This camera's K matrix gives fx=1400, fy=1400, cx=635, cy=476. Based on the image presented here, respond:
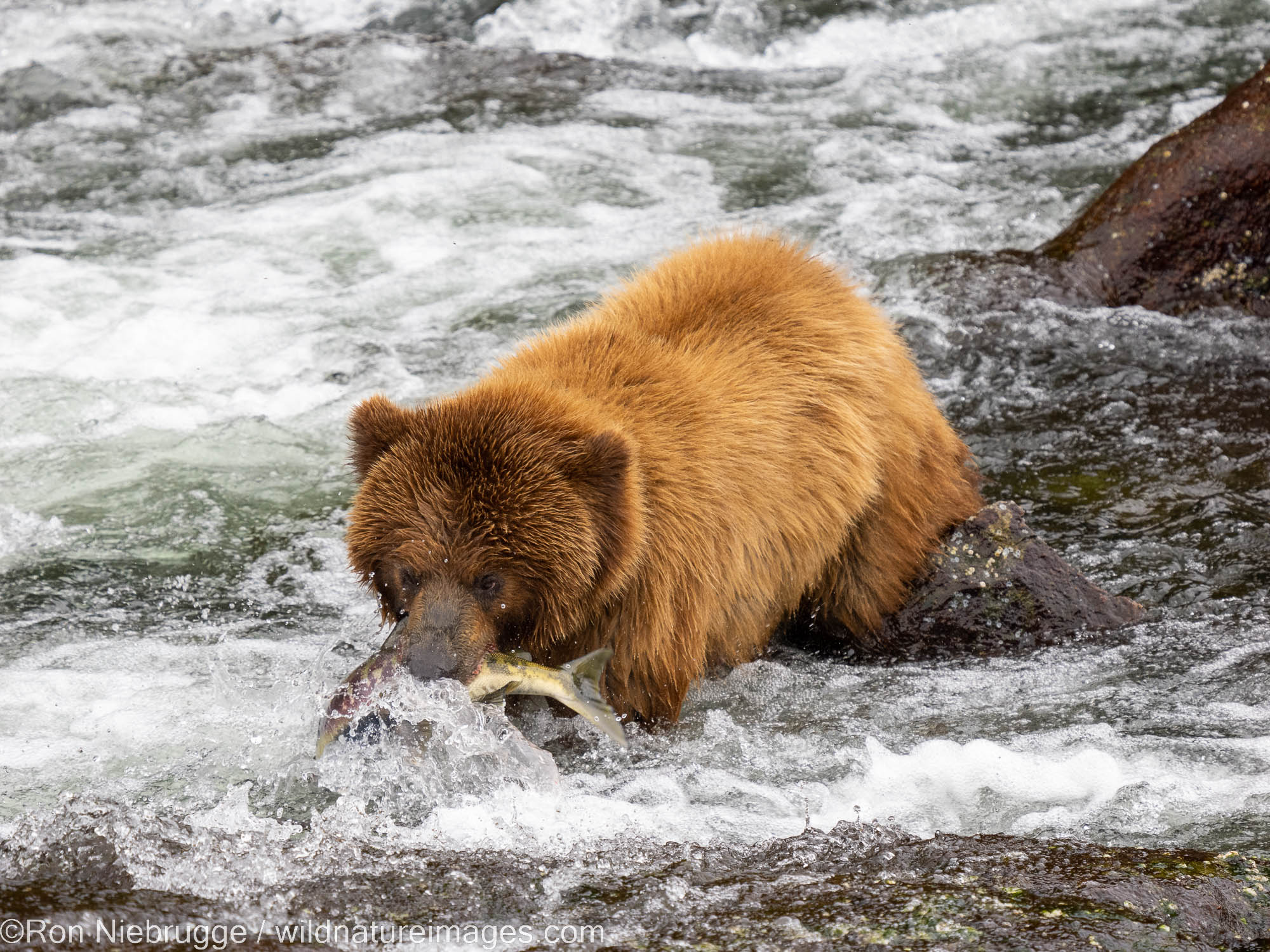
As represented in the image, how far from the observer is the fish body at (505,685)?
4203 millimetres

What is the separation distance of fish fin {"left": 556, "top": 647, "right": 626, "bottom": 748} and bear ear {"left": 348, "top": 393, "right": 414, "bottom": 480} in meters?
0.91

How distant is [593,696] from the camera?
178 inches

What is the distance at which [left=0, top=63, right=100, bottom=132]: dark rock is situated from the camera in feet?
35.4

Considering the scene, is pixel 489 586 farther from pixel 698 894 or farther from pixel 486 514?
pixel 698 894

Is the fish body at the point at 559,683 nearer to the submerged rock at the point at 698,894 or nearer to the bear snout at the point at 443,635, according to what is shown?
the bear snout at the point at 443,635

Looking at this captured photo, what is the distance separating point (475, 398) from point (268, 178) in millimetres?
6393

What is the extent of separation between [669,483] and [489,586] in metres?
0.69

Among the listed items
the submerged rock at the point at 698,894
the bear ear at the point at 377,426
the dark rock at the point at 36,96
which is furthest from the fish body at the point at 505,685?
the dark rock at the point at 36,96

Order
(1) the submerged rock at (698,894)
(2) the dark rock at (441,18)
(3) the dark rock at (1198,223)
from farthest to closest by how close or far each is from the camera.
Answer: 1. (2) the dark rock at (441,18)
2. (3) the dark rock at (1198,223)
3. (1) the submerged rock at (698,894)

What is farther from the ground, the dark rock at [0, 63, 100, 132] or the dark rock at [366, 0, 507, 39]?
the dark rock at [366, 0, 507, 39]

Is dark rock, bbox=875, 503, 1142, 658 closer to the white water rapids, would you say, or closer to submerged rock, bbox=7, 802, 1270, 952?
the white water rapids

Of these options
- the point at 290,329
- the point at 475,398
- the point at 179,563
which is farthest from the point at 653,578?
the point at 290,329

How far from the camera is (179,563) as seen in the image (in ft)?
20.0

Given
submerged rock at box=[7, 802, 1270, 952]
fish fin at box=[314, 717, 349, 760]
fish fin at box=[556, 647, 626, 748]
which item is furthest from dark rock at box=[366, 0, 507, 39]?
submerged rock at box=[7, 802, 1270, 952]
